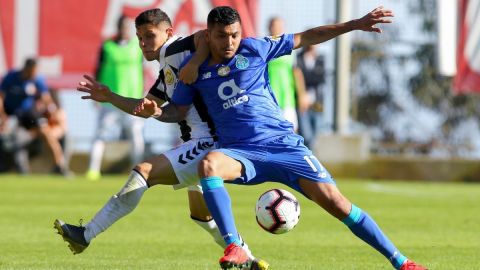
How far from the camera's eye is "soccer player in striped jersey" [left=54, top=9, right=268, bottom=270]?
9.05m

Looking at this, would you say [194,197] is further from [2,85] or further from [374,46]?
[374,46]

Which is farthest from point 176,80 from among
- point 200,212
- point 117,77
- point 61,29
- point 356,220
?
point 61,29

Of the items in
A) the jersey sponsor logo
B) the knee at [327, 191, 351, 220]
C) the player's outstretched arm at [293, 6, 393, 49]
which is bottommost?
the knee at [327, 191, 351, 220]

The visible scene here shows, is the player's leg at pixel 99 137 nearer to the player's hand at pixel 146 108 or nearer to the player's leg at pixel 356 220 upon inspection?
the player's hand at pixel 146 108

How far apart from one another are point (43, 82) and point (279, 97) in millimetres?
5999

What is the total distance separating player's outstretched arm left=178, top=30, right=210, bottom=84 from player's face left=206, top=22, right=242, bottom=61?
0.24ft

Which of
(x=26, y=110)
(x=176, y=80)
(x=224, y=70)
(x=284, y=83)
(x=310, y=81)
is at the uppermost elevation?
(x=224, y=70)

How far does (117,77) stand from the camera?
21.8 meters

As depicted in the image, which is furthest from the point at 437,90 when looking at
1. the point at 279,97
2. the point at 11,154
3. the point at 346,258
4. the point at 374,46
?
the point at 346,258

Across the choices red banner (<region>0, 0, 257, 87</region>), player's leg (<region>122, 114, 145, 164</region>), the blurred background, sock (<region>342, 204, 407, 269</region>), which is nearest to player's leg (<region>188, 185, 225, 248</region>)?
sock (<region>342, 204, 407, 269</region>)

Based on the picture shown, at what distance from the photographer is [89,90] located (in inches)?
356

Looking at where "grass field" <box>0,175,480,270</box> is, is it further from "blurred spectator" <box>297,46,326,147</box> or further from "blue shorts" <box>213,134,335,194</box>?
"blurred spectator" <box>297,46,326,147</box>

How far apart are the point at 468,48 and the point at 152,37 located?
51.8 feet

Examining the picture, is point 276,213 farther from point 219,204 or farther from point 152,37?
point 152,37
